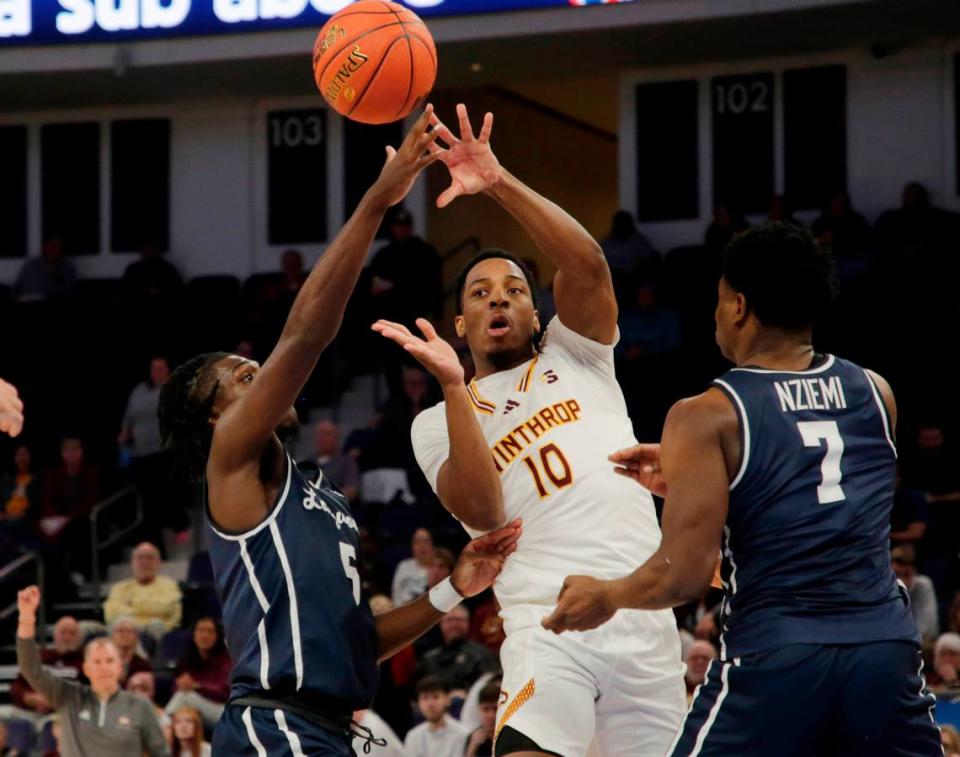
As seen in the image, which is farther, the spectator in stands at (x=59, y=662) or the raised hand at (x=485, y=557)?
the spectator in stands at (x=59, y=662)

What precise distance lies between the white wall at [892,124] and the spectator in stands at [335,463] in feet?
16.1

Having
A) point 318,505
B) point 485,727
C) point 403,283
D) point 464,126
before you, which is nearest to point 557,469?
point 318,505

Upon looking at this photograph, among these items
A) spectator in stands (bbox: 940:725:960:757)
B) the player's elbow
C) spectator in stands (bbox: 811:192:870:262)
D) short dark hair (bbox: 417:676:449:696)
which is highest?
spectator in stands (bbox: 811:192:870:262)

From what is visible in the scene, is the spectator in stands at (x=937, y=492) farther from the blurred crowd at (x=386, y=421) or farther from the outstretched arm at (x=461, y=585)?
the outstretched arm at (x=461, y=585)

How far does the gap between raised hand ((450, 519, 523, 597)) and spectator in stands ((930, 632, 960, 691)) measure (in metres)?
5.37

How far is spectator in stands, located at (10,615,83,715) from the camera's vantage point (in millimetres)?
12531

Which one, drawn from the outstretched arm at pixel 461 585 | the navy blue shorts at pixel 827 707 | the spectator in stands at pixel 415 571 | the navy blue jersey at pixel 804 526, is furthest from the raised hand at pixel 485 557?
the spectator in stands at pixel 415 571

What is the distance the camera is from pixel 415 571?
12.2 metres

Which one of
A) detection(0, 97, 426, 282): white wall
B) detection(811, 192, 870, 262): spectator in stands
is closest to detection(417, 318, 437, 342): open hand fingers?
detection(811, 192, 870, 262): spectator in stands

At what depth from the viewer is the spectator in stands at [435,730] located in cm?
1021

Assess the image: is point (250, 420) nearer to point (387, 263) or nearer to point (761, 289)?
point (761, 289)

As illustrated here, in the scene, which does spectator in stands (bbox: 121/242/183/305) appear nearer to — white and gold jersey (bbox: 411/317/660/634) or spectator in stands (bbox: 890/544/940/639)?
spectator in stands (bbox: 890/544/940/639)

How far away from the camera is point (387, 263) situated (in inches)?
641

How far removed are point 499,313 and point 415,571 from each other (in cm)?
680
